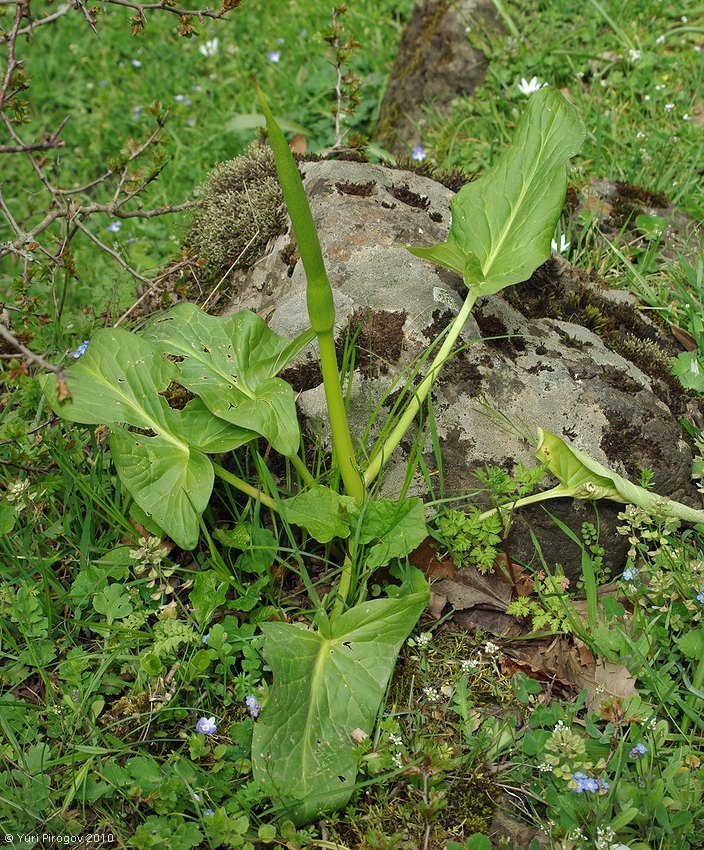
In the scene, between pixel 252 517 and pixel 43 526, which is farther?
pixel 43 526

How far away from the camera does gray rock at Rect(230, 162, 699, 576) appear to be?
9.02 feet

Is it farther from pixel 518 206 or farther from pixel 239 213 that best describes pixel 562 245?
pixel 239 213

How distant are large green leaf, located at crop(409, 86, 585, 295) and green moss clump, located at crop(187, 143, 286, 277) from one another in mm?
935

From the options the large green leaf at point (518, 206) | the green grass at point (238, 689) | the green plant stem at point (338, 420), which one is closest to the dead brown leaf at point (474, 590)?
the green grass at point (238, 689)

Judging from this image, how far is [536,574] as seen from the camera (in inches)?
104

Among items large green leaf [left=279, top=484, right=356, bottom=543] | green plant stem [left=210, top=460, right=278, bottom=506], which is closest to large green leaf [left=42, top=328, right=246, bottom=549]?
green plant stem [left=210, top=460, right=278, bottom=506]

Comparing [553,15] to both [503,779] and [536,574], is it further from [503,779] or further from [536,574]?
[503,779]

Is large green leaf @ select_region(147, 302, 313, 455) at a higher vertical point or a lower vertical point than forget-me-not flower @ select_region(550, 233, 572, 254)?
lower

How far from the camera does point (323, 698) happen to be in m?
2.26

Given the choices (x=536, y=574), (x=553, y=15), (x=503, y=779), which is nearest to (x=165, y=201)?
(x=553, y=15)

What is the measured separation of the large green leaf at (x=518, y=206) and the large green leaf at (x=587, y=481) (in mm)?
568

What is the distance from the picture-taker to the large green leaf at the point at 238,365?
2439 mm

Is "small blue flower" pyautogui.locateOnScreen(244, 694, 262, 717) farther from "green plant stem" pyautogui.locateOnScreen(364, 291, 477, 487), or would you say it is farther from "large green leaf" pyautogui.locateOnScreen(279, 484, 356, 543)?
"green plant stem" pyautogui.locateOnScreen(364, 291, 477, 487)

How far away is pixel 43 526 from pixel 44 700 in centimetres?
68
